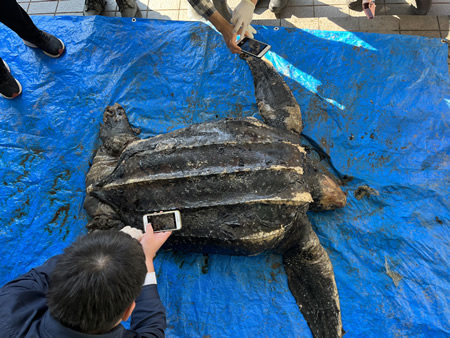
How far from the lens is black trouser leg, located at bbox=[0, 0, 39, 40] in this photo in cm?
264

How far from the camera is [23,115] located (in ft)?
9.78

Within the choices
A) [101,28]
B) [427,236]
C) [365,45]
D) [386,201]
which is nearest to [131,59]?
[101,28]

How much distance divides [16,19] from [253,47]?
2299mm

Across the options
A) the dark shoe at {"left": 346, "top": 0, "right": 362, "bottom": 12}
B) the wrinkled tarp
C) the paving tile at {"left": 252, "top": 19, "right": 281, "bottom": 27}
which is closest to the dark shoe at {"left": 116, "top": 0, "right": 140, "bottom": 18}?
the wrinkled tarp

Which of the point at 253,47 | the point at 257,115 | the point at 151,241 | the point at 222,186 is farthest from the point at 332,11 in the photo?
the point at 151,241

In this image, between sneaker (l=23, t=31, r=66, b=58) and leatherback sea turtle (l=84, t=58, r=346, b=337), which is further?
sneaker (l=23, t=31, r=66, b=58)

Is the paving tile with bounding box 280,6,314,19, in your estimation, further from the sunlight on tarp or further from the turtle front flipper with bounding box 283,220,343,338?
the turtle front flipper with bounding box 283,220,343,338

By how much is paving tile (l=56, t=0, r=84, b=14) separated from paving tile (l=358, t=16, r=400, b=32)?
12.3 feet

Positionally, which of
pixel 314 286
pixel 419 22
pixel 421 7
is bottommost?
pixel 314 286

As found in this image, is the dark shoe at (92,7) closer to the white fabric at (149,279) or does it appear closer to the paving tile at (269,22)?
the paving tile at (269,22)

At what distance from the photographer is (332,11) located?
12.4 ft

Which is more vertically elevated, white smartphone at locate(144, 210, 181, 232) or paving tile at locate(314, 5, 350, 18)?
paving tile at locate(314, 5, 350, 18)

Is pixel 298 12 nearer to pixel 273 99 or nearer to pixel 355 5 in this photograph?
pixel 355 5

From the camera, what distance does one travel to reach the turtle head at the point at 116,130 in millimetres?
2639
